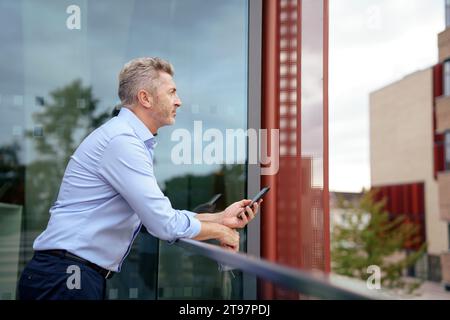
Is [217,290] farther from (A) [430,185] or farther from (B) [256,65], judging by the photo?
(A) [430,185]

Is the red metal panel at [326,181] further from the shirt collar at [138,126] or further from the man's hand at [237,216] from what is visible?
the shirt collar at [138,126]

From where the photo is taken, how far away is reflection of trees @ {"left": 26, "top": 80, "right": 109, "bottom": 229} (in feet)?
11.1

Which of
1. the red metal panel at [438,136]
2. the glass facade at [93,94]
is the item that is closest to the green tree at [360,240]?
the red metal panel at [438,136]

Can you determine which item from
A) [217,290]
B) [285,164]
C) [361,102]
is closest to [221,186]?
[285,164]

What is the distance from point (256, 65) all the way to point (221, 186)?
2.34 ft

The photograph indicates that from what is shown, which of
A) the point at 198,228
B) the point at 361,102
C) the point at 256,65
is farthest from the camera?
the point at 361,102

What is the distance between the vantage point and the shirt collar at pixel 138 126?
Answer: 73.7 inches

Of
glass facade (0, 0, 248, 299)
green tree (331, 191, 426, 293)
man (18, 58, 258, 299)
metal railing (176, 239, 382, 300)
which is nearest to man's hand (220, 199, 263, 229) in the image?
man (18, 58, 258, 299)

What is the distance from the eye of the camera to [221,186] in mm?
3359

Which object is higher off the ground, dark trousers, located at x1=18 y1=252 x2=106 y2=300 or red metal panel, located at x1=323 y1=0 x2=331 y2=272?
red metal panel, located at x1=323 y1=0 x2=331 y2=272

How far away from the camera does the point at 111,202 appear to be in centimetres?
179

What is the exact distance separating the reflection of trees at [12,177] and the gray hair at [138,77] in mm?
1592

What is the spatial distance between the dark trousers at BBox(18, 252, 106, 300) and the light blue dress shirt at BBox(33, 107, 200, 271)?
4cm

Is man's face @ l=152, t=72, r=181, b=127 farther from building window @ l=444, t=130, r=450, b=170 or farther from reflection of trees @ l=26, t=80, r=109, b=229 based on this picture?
building window @ l=444, t=130, r=450, b=170
